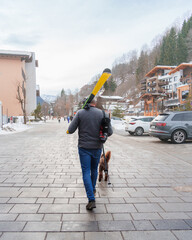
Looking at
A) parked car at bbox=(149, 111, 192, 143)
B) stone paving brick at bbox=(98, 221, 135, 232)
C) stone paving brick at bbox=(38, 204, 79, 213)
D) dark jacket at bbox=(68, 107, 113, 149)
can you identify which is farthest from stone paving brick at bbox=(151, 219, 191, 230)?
parked car at bbox=(149, 111, 192, 143)

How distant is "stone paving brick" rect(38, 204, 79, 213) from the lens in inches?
137

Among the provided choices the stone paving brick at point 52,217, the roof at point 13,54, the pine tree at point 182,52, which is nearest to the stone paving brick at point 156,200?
the stone paving brick at point 52,217

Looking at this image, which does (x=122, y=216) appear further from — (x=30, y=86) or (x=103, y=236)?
(x=30, y=86)

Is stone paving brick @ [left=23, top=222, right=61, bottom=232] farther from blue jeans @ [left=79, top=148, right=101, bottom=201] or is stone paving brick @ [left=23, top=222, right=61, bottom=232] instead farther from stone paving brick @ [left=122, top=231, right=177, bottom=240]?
stone paving brick @ [left=122, top=231, right=177, bottom=240]

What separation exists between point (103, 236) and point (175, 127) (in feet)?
31.9

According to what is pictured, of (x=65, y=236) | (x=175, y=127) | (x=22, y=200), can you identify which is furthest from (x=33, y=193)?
(x=175, y=127)

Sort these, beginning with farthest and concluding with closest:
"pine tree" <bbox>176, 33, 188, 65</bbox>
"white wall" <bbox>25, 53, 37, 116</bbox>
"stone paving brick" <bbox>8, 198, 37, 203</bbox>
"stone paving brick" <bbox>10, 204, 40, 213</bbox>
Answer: "pine tree" <bbox>176, 33, 188, 65</bbox> < "white wall" <bbox>25, 53, 37, 116</bbox> < "stone paving brick" <bbox>8, 198, 37, 203</bbox> < "stone paving brick" <bbox>10, 204, 40, 213</bbox>

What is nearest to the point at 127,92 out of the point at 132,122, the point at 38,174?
the point at 132,122

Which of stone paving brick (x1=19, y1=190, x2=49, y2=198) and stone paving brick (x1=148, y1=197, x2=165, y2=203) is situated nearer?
stone paving brick (x1=148, y1=197, x2=165, y2=203)

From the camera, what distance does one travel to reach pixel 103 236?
9.07 feet

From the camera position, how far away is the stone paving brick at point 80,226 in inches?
114

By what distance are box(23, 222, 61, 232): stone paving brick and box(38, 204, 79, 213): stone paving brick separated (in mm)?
389

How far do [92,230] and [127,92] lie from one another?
400 ft

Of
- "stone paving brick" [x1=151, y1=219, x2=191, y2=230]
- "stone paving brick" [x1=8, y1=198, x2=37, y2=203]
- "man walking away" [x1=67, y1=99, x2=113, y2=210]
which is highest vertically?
"man walking away" [x1=67, y1=99, x2=113, y2=210]
